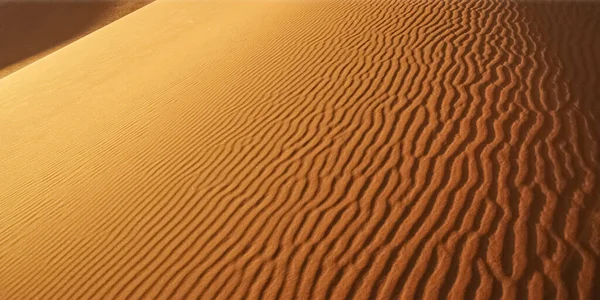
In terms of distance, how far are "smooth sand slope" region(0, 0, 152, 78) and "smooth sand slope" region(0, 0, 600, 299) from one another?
10605mm

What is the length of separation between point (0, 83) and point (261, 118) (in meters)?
10.8

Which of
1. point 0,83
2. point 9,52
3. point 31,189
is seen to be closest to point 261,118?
point 31,189

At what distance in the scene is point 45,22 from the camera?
21.0 m

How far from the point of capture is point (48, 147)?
26.7 ft

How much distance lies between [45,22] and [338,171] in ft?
67.4

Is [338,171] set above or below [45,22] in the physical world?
below

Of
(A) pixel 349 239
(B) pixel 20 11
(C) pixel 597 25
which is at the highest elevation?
(B) pixel 20 11

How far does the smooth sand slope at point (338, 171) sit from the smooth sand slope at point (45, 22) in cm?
1060

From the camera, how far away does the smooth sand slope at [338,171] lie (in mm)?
4102

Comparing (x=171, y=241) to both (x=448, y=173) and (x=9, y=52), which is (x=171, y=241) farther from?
(x=9, y=52)

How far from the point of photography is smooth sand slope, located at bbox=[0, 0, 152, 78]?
738 inches

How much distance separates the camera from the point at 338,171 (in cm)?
535

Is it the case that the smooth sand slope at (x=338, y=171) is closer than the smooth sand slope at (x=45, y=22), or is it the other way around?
the smooth sand slope at (x=338, y=171)

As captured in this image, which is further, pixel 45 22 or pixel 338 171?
pixel 45 22
